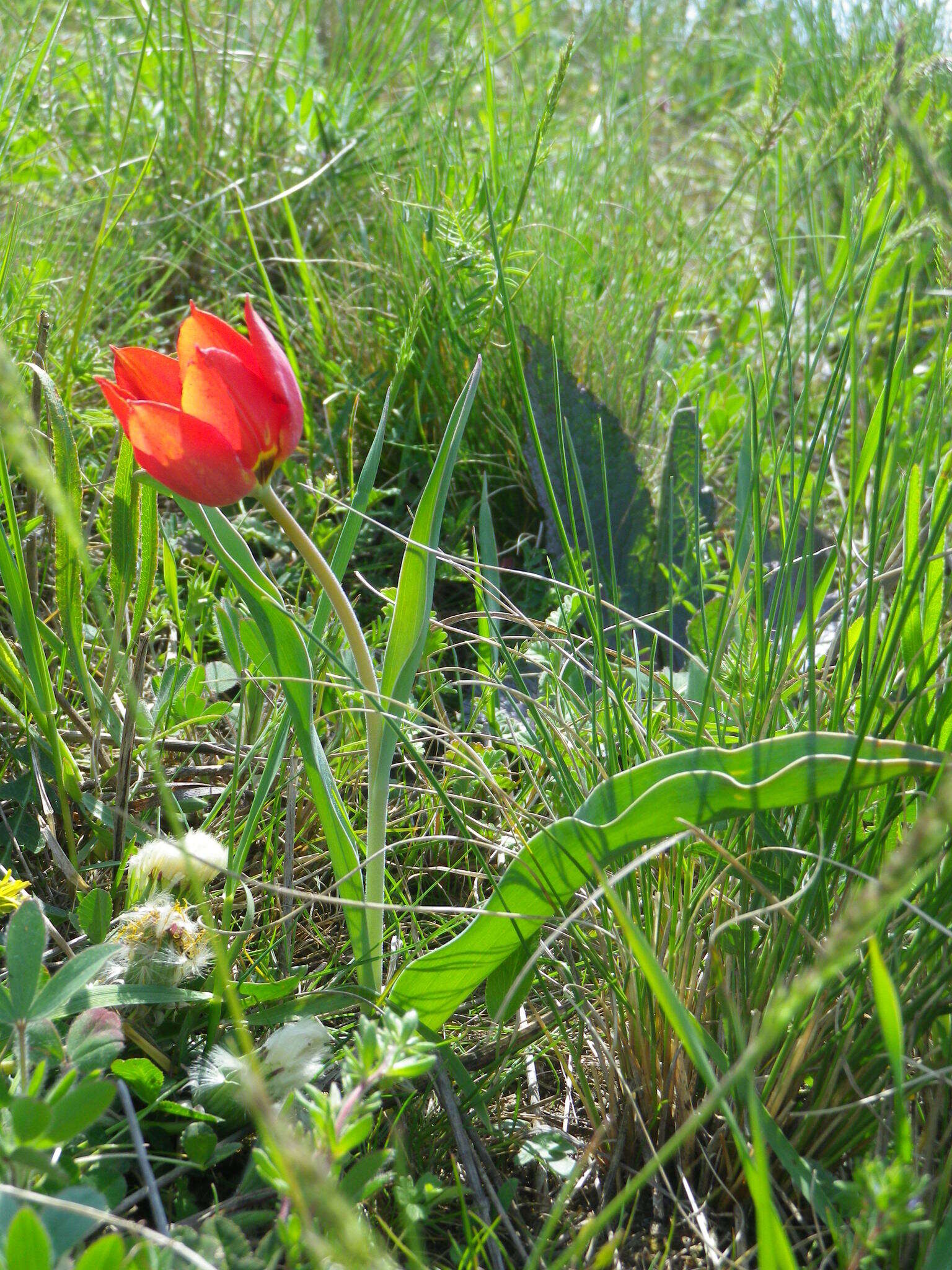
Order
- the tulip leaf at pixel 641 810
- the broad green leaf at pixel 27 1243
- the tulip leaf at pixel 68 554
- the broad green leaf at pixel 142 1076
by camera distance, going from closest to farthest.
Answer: the broad green leaf at pixel 27 1243
the tulip leaf at pixel 641 810
the broad green leaf at pixel 142 1076
the tulip leaf at pixel 68 554

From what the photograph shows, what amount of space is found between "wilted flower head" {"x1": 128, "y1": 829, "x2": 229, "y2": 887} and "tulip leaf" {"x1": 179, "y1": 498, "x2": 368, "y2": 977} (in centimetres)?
9

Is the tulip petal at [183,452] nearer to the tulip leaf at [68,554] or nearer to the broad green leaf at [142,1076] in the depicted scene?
the tulip leaf at [68,554]

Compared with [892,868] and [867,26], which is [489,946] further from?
[867,26]

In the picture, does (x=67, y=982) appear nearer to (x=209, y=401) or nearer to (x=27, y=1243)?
(x=27, y=1243)

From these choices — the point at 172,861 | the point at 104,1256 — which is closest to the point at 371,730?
the point at 172,861

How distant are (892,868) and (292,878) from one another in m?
0.77

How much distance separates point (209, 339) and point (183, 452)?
3.8 inches

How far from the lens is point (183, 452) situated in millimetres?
725

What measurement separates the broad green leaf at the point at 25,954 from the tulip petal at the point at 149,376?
0.39 meters

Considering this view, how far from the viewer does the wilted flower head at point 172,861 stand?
2.74ft

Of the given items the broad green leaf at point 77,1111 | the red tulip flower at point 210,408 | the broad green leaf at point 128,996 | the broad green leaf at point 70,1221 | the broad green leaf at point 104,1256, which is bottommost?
the broad green leaf at point 128,996

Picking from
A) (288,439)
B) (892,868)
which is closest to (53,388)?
(288,439)

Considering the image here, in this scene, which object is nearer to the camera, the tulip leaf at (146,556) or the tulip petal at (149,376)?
the tulip petal at (149,376)

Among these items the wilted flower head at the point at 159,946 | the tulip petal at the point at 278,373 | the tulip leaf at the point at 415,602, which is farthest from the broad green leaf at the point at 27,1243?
the tulip petal at the point at 278,373
